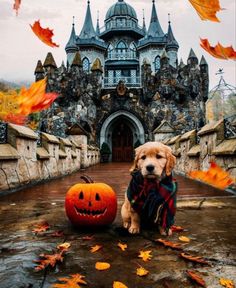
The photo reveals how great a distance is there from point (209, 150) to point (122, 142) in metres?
21.9

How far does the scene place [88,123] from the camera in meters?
24.6

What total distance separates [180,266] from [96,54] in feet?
128

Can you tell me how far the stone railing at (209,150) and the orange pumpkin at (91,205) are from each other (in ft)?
10.4

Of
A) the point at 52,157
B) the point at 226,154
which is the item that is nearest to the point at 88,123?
the point at 52,157

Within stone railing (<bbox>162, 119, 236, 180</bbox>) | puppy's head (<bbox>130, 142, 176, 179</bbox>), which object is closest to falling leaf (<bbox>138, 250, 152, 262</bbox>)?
puppy's head (<bbox>130, 142, 176, 179</bbox>)

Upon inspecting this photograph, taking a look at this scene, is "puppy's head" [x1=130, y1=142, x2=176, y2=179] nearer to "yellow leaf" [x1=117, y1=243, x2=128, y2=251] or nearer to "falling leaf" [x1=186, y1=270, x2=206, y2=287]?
"yellow leaf" [x1=117, y1=243, x2=128, y2=251]

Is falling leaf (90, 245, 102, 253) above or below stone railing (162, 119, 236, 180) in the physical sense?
below

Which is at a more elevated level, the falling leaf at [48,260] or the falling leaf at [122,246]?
the falling leaf at [48,260]

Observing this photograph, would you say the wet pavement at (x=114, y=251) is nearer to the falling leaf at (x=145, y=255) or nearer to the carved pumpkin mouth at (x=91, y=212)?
the falling leaf at (x=145, y=255)

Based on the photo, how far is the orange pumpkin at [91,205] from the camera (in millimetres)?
2742

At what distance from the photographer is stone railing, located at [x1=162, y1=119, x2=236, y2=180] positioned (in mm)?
5280

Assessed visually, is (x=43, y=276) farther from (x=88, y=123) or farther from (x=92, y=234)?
(x=88, y=123)

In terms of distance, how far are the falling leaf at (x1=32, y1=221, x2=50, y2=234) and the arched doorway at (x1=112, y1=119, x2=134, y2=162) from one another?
24924mm

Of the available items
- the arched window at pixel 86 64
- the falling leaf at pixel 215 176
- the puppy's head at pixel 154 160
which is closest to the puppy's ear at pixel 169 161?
the puppy's head at pixel 154 160
